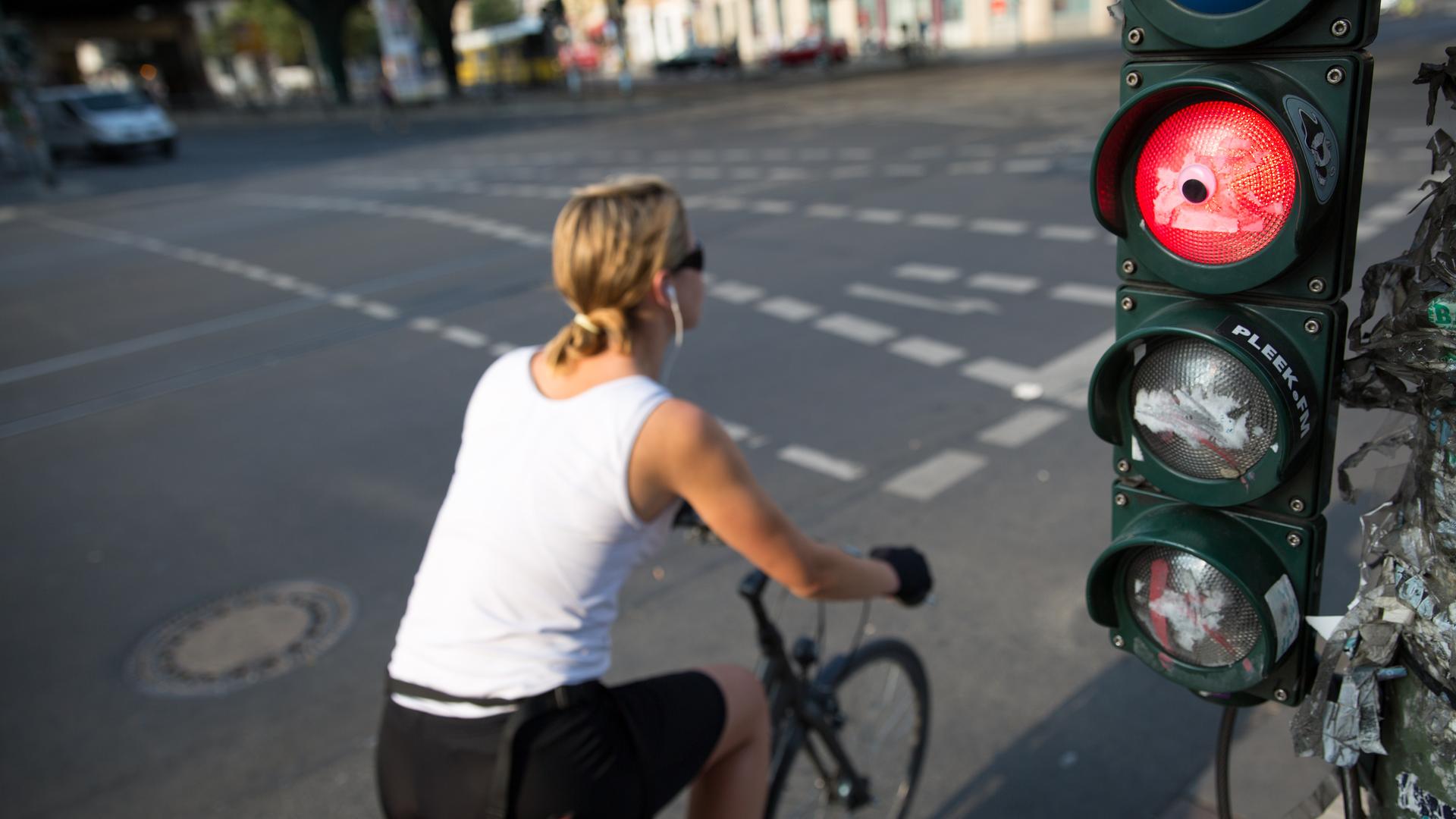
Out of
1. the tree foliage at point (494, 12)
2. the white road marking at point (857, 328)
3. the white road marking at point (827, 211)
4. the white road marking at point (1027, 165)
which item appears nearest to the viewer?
the white road marking at point (857, 328)

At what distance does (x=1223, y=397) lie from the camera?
1352 mm

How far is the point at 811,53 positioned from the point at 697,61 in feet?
24.1

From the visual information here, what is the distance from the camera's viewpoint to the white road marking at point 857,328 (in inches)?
308

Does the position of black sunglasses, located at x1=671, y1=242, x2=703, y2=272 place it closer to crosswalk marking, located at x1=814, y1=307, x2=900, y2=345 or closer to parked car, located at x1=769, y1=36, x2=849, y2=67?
crosswalk marking, located at x1=814, y1=307, x2=900, y2=345

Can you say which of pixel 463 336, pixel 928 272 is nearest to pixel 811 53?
pixel 928 272

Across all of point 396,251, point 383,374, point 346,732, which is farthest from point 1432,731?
point 396,251

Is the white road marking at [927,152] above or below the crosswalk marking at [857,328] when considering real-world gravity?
above

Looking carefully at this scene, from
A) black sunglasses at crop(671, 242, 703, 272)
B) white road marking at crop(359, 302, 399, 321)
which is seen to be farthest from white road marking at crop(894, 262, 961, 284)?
black sunglasses at crop(671, 242, 703, 272)

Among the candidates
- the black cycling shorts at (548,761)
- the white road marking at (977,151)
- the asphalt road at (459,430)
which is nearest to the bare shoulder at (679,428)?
the black cycling shorts at (548,761)

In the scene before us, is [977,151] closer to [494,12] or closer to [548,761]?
[548,761]

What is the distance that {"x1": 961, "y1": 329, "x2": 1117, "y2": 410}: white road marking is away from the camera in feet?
21.0

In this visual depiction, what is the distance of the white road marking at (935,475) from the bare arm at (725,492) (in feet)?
10.6

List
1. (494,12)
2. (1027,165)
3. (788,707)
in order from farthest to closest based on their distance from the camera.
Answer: (494,12) < (1027,165) < (788,707)

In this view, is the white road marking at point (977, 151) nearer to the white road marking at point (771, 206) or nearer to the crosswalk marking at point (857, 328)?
the white road marking at point (771, 206)
